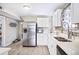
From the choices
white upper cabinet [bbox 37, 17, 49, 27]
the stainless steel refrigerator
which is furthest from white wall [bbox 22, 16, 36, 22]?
the stainless steel refrigerator

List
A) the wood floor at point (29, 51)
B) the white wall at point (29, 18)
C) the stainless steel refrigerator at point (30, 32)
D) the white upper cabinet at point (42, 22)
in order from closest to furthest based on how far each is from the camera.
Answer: the wood floor at point (29, 51) < the stainless steel refrigerator at point (30, 32) < the white upper cabinet at point (42, 22) < the white wall at point (29, 18)

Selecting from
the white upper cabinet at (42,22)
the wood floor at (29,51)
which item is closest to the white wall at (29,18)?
the white upper cabinet at (42,22)

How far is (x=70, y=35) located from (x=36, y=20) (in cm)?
407

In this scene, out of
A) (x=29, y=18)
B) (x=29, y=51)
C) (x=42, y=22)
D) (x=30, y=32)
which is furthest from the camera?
(x=29, y=18)

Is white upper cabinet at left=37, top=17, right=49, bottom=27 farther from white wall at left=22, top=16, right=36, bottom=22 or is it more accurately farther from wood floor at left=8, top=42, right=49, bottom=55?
wood floor at left=8, top=42, right=49, bottom=55

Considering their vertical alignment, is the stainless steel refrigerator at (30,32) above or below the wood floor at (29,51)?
above

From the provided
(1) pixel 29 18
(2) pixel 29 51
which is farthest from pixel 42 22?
(2) pixel 29 51

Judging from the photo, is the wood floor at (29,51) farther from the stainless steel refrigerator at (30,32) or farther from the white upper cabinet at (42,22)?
the white upper cabinet at (42,22)

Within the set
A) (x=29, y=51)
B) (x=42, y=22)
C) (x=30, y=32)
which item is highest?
(x=42, y=22)

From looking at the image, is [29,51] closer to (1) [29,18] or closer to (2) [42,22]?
(2) [42,22]

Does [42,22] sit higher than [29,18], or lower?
lower
